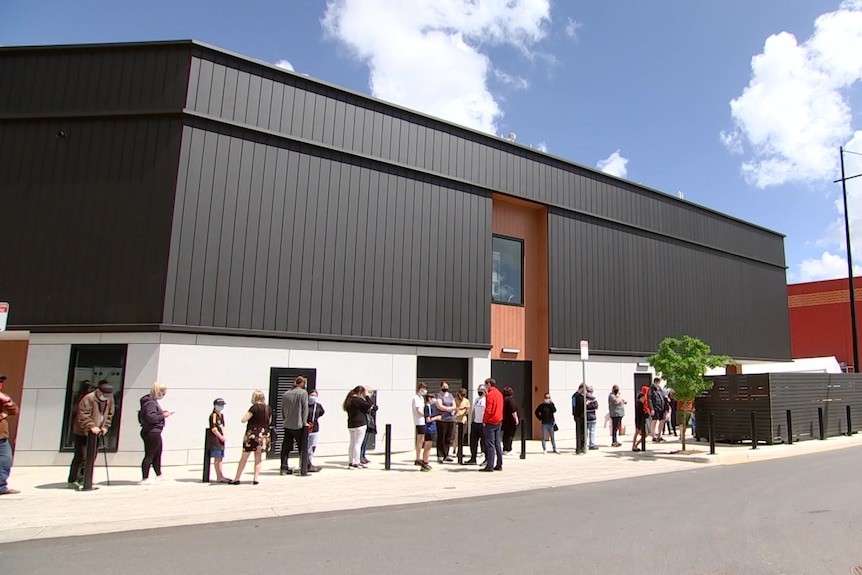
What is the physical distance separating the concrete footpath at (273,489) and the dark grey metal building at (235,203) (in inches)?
133

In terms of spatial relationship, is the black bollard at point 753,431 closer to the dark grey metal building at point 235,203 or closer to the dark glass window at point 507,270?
the dark grey metal building at point 235,203

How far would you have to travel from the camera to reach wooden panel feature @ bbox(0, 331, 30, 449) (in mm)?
12359

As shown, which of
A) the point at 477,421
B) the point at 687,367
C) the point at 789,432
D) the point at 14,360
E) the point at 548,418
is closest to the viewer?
the point at 14,360

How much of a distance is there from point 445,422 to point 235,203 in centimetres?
693

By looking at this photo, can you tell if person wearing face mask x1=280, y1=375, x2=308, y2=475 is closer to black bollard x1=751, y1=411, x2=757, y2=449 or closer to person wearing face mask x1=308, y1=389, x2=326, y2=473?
person wearing face mask x1=308, y1=389, x2=326, y2=473

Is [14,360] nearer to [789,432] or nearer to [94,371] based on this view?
[94,371]

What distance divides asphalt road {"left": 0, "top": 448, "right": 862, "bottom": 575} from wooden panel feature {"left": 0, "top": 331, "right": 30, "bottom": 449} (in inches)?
237

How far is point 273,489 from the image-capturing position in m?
10.0

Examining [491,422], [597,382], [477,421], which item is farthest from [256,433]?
[597,382]

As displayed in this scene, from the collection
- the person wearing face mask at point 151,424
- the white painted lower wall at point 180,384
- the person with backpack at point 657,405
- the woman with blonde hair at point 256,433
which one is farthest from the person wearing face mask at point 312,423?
the person with backpack at point 657,405

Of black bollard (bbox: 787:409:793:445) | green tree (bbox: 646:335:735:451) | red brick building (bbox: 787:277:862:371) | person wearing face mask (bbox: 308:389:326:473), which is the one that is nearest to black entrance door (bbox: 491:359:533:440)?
green tree (bbox: 646:335:735:451)

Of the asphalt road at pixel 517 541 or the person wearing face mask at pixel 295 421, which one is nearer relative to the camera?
the asphalt road at pixel 517 541

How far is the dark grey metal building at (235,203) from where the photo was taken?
1301 centimetres

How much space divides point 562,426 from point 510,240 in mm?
6077
